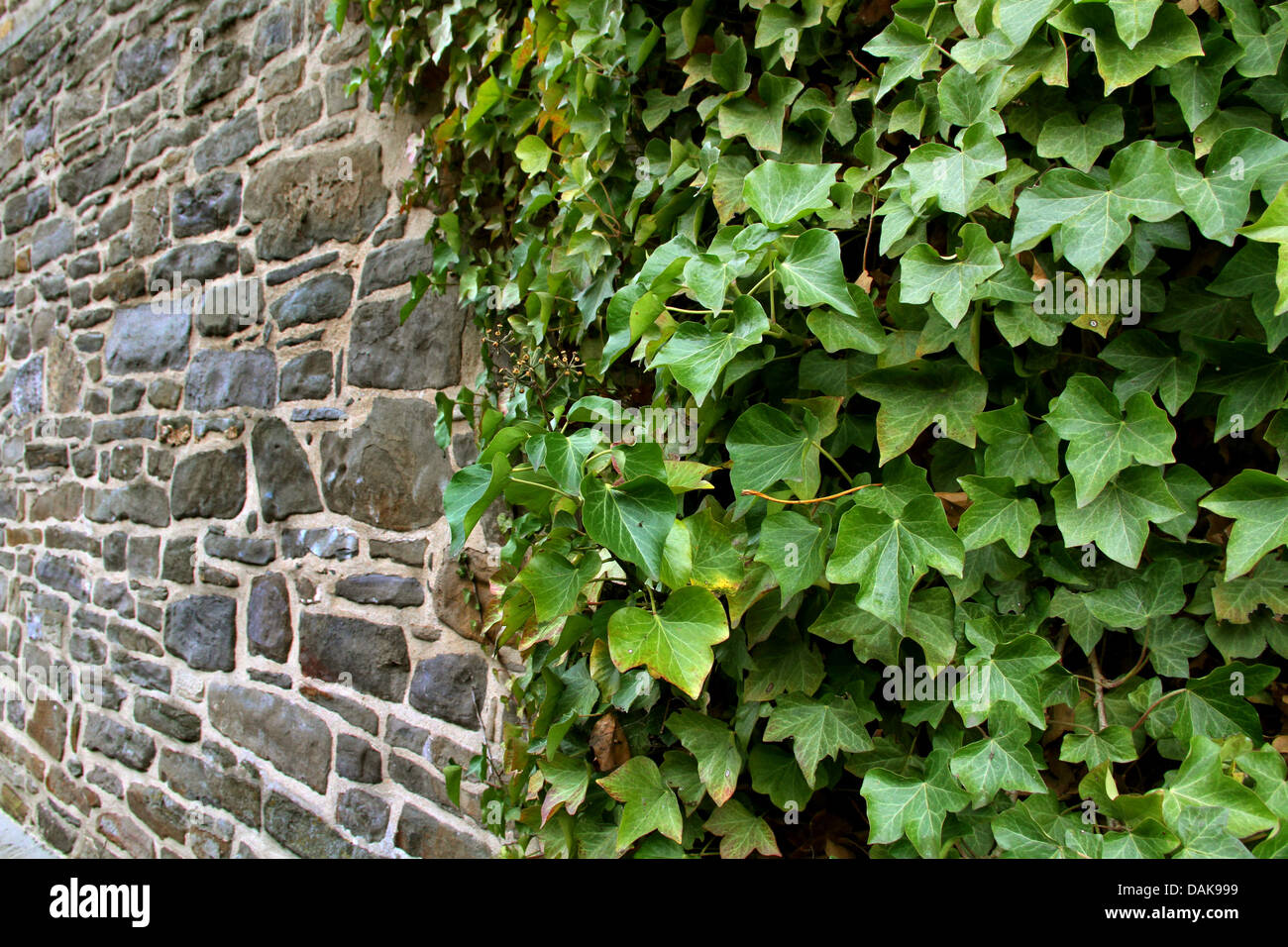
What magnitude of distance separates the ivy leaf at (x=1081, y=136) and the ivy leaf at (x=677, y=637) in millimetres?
704

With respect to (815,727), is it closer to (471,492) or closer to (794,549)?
(794,549)

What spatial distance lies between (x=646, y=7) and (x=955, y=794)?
1.37m

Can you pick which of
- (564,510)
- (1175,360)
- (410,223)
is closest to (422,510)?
(410,223)

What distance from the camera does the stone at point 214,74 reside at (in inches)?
113

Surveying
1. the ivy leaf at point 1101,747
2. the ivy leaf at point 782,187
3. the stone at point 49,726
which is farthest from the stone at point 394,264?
the stone at point 49,726

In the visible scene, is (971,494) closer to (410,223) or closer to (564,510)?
(564,510)

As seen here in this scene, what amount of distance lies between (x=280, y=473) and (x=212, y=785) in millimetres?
1151

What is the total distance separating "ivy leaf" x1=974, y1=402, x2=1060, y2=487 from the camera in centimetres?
101

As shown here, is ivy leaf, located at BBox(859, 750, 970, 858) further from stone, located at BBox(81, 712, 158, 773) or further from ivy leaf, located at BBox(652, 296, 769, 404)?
stone, located at BBox(81, 712, 158, 773)

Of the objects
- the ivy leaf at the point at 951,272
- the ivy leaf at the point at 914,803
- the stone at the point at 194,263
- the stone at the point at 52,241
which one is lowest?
the ivy leaf at the point at 914,803

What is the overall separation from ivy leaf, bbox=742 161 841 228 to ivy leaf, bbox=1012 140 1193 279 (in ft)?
0.79

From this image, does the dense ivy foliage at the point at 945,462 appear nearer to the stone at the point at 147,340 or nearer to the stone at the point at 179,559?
the stone at the point at 179,559

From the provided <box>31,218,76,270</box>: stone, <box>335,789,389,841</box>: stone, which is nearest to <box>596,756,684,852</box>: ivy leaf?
<box>335,789,389,841</box>: stone

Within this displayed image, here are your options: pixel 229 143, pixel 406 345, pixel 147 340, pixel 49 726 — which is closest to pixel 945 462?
pixel 406 345
